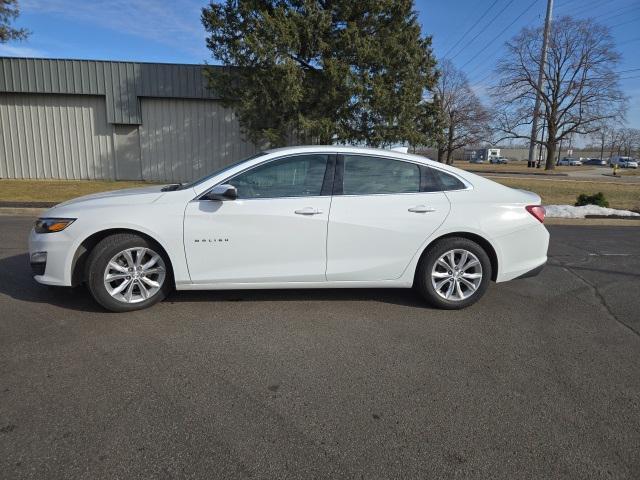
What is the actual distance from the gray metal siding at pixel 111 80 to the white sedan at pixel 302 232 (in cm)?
1306

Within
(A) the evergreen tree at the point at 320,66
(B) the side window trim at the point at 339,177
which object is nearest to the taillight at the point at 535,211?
(B) the side window trim at the point at 339,177

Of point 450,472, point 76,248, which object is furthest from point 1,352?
point 450,472

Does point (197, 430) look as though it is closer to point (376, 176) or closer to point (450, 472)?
point (450, 472)

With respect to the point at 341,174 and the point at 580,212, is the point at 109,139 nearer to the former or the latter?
the point at 341,174

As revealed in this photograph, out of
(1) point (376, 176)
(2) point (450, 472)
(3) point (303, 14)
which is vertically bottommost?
(2) point (450, 472)

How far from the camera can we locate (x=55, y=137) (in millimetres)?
16344

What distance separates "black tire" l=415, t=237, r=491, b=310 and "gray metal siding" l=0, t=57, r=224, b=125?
13.8 m

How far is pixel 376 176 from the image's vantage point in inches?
161

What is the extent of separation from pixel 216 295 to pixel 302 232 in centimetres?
129

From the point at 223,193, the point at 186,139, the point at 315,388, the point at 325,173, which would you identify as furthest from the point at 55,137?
the point at 315,388

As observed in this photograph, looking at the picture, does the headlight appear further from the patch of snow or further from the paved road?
the patch of snow

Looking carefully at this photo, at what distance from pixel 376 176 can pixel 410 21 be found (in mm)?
12218

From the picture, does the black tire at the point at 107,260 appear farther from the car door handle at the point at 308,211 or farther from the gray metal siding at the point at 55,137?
the gray metal siding at the point at 55,137

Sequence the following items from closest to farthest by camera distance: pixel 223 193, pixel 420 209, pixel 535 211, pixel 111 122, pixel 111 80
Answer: pixel 223 193, pixel 420 209, pixel 535 211, pixel 111 80, pixel 111 122
